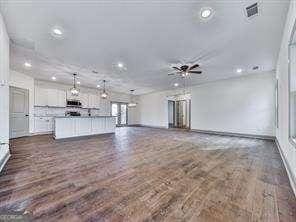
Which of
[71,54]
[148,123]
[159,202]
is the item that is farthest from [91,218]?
[148,123]

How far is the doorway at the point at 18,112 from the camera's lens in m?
5.90

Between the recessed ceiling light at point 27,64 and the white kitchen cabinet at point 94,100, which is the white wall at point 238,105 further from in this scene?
the recessed ceiling light at point 27,64

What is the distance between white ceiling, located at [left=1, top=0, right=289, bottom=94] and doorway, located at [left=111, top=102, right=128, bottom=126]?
6635mm

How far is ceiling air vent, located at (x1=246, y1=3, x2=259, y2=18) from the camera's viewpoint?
7.79 feet

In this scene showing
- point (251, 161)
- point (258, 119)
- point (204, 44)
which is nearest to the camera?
point (251, 161)

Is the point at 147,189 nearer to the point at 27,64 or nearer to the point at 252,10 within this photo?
the point at 252,10

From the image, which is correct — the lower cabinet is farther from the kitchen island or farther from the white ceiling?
the white ceiling

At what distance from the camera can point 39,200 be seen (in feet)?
5.77

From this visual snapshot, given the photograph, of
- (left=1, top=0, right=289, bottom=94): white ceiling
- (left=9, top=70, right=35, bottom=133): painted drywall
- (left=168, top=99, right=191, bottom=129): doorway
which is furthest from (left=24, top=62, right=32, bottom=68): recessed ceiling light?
(left=168, top=99, right=191, bottom=129): doorway

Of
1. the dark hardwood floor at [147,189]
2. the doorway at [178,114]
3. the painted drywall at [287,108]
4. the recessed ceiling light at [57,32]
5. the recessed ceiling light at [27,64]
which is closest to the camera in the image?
the dark hardwood floor at [147,189]

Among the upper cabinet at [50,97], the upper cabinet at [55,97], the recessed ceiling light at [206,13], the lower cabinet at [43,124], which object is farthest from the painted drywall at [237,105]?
the lower cabinet at [43,124]

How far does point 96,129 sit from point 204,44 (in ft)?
Result: 19.8

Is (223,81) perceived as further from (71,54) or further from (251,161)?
(71,54)

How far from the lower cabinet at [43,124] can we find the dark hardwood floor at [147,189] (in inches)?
187
